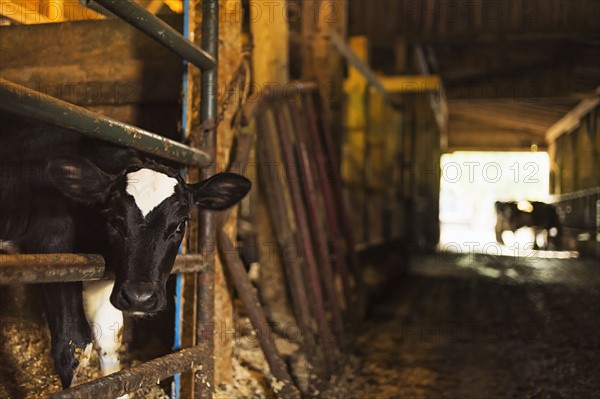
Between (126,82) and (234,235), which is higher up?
(126,82)

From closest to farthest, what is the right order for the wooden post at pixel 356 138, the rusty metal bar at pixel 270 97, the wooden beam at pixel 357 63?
the rusty metal bar at pixel 270 97, the wooden beam at pixel 357 63, the wooden post at pixel 356 138

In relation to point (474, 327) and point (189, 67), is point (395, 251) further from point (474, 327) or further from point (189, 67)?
point (189, 67)

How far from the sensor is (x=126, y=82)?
3730 millimetres

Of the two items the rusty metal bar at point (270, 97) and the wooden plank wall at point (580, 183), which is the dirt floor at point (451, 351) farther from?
the wooden plank wall at point (580, 183)

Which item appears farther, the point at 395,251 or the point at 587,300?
the point at 395,251

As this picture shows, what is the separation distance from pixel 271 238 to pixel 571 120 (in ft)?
49.4

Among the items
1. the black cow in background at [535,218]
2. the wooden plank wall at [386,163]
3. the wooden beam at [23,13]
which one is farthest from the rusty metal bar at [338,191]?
the black cow in background at [535,218]

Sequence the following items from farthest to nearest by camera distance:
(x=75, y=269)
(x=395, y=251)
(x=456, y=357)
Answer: (x=395, y=251), (x=456, y=357), (x=75, y=269)

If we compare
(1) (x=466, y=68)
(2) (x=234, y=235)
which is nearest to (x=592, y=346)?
(2) (x=234, y=235)

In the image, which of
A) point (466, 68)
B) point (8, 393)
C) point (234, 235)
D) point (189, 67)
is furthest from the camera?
point (466, 68)

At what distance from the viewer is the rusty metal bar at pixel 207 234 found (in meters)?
2.78

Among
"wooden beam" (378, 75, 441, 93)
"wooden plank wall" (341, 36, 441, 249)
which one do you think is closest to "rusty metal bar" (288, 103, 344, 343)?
"wooden plank wall" (341, 36, 441, 249)

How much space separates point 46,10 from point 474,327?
13.6 feet

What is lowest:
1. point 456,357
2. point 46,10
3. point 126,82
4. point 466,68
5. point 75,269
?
point 456,357
